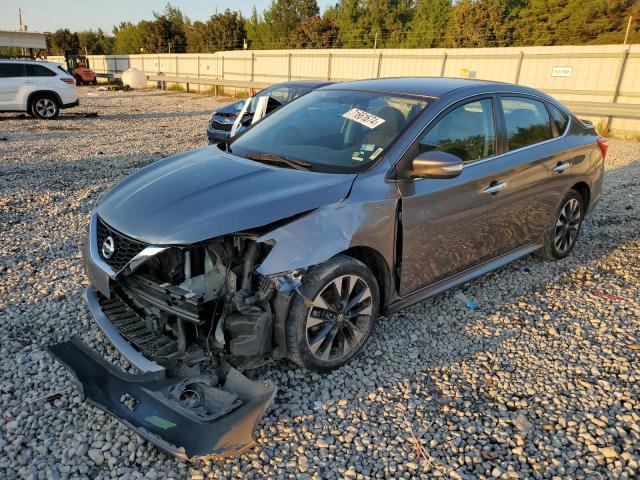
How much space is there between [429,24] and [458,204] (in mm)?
47474

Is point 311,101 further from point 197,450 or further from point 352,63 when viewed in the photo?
point 352,63

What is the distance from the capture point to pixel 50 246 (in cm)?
521

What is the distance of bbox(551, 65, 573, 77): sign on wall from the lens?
15.6m

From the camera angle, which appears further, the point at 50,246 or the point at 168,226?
the point at 50,246

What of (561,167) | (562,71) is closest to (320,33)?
(562,71)

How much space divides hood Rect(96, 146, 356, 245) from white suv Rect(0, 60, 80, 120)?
562 inches

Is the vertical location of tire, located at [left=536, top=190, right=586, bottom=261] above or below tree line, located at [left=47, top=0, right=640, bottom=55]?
below

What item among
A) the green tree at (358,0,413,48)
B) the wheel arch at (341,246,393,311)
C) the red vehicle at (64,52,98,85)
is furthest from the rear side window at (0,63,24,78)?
the green tree at (358,0,413,48)

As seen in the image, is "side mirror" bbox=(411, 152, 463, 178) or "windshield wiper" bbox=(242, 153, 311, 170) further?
"windshield wiper" bbox=(242, 153, 311, 170)

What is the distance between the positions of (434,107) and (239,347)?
84.6 inches

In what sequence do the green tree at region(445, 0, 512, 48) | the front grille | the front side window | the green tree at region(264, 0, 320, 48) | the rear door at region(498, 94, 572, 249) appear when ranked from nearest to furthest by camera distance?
the front grille < the front side window < the rear door at region(498, 94, 572, 249) < the green tree at region(445, 0, 512, 48) < the green tree at region(264, 0, 320, 48)

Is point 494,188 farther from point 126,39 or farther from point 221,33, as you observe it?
point 126,39

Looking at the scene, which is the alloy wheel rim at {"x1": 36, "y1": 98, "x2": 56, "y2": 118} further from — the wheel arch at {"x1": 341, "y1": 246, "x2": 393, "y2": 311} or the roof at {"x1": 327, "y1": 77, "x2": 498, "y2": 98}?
the wheel arch at {"x1": 341, "y1": 246, "x2": 393, "y2": 311}

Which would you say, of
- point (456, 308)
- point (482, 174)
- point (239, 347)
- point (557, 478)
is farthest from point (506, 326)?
point (239, 347)
